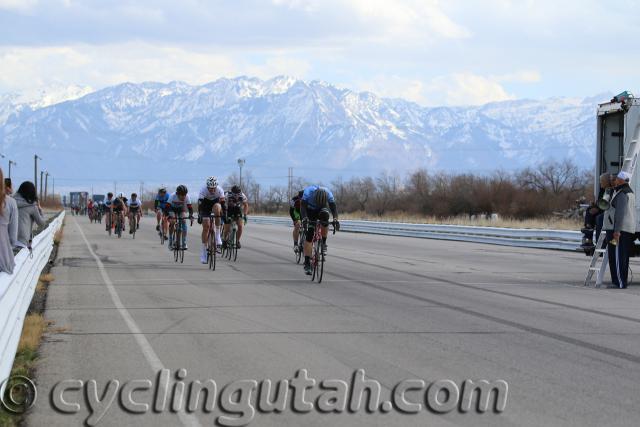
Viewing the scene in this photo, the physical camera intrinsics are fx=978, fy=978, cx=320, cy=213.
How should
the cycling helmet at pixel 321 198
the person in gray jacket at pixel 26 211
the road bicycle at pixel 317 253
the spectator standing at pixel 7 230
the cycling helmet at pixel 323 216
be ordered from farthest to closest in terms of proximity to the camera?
the cycling helmet at pixel 321 198 < the cycling helmet at pixel 323 216 < the road bicycle at pixel 317 253 < the person in gray jacket at pixel 26 211 < the spectator standing at pixel 7 230

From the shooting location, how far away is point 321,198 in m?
17.1

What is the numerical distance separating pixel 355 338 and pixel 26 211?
630cm

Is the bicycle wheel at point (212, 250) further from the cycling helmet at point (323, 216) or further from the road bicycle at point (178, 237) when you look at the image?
the cycling helmet at point (323, 216)

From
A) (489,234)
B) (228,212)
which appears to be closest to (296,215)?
(228,212)

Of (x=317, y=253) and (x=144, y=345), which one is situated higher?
(x=317, y=253)

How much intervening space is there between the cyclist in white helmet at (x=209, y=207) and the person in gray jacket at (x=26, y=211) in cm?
573

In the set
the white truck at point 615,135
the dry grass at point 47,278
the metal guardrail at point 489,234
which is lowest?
the dry grass at point 47,278

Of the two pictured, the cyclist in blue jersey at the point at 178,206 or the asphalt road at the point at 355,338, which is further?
the cyclist in blue jersey at the point at 178,206

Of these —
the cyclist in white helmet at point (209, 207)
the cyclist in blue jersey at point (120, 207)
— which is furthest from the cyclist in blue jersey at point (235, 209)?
the cyclist in blue jersey at point (120, 207)

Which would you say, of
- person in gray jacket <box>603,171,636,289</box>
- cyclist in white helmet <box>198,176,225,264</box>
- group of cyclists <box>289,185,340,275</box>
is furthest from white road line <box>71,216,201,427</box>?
person in gray jacket <box>603,171,636,289</box>

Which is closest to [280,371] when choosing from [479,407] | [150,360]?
[150,360]

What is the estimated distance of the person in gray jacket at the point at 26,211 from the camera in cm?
1401

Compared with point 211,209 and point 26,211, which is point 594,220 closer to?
point 211,209

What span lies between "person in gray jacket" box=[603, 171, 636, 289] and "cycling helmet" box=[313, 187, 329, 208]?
4.75 m
